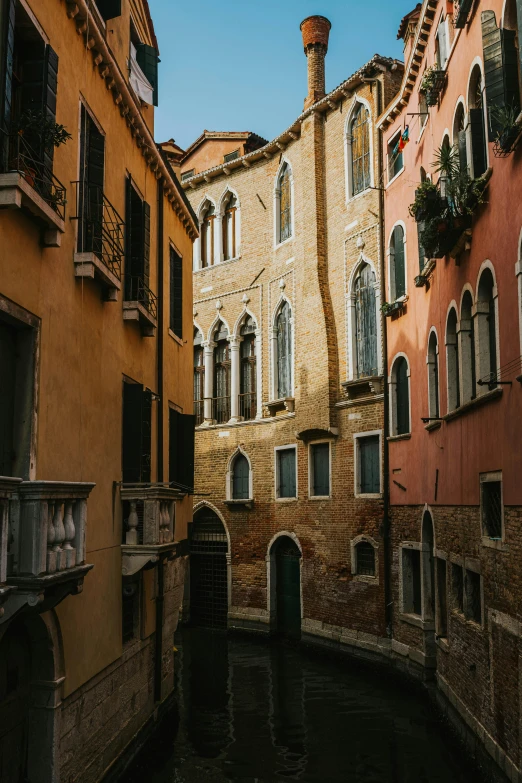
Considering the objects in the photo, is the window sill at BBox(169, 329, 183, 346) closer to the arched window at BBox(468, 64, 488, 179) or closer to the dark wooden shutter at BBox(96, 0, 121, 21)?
the dark wooden shutter at BBox(96, 0, 121, 21)

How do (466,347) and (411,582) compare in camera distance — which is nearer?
(466,347)

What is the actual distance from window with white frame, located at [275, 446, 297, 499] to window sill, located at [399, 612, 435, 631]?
17.5 ft

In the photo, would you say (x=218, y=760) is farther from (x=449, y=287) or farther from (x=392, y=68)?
(x=392, y=68)

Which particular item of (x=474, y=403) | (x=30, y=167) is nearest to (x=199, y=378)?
(x=474, y=403)

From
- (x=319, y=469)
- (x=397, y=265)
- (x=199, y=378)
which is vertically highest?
(x=397, y=265)

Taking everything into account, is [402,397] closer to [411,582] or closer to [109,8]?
[411,582]

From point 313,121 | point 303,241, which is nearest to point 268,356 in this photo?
point 303,241

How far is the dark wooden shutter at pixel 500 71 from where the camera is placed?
29.8ft

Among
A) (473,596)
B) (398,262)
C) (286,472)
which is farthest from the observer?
(286,472)

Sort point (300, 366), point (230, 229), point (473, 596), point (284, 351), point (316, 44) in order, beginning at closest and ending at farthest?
→ point (473, 596)
point (300, 366)
point (284, 351)
point (316, 44)
point (230, 229)

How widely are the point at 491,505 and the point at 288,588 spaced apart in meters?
11.0

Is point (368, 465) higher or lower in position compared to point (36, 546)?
higher

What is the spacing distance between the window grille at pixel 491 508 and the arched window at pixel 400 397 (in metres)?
5.99

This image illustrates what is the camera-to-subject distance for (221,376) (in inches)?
938
